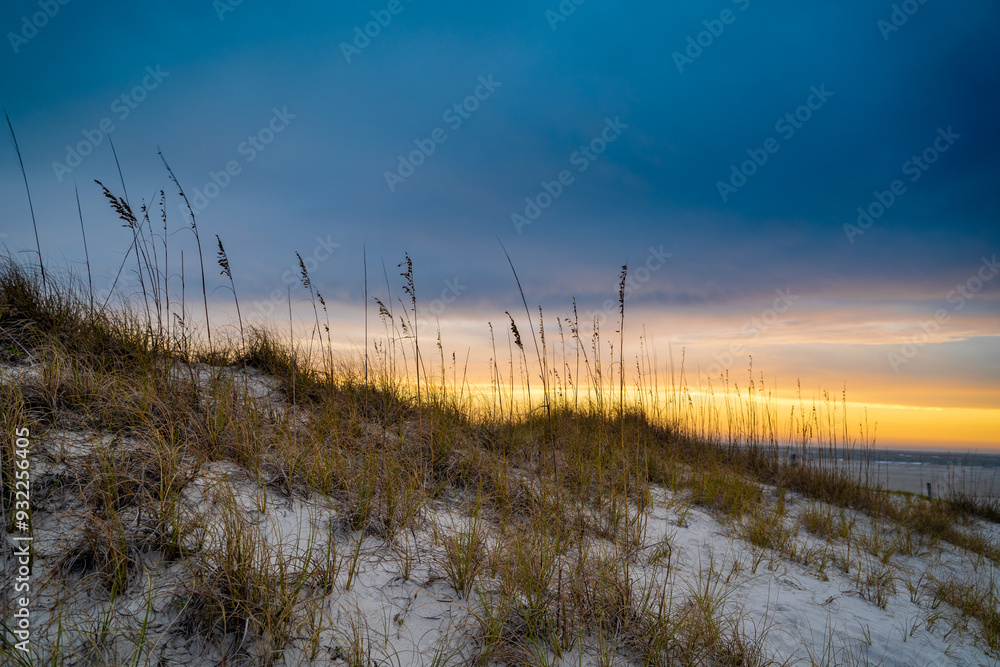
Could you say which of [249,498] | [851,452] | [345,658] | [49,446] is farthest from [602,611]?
[851,452]

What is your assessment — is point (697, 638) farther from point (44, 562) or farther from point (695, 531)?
point (44, 562)

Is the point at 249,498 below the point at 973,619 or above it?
above

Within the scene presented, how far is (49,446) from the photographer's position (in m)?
2.96

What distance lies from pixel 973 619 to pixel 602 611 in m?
4.03

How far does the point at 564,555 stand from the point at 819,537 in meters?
4.34

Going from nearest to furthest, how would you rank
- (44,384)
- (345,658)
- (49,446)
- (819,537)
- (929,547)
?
(345,658)
(49,446)
(44,384)
(819,537)
(929,547)

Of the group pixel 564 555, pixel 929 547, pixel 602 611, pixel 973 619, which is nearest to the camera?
pixel 602 611

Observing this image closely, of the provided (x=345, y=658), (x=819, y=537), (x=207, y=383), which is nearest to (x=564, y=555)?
(x=345, y=658)

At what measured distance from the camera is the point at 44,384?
346 cm

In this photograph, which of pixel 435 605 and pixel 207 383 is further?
pixel 207 383

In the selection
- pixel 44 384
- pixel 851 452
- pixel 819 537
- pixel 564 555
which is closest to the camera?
pixel 564 555

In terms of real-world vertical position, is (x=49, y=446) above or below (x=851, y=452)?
above

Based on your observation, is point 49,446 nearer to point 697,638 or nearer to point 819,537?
point 697,638

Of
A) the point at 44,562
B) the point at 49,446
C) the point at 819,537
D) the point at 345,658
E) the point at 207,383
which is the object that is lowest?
the point at 819,537
